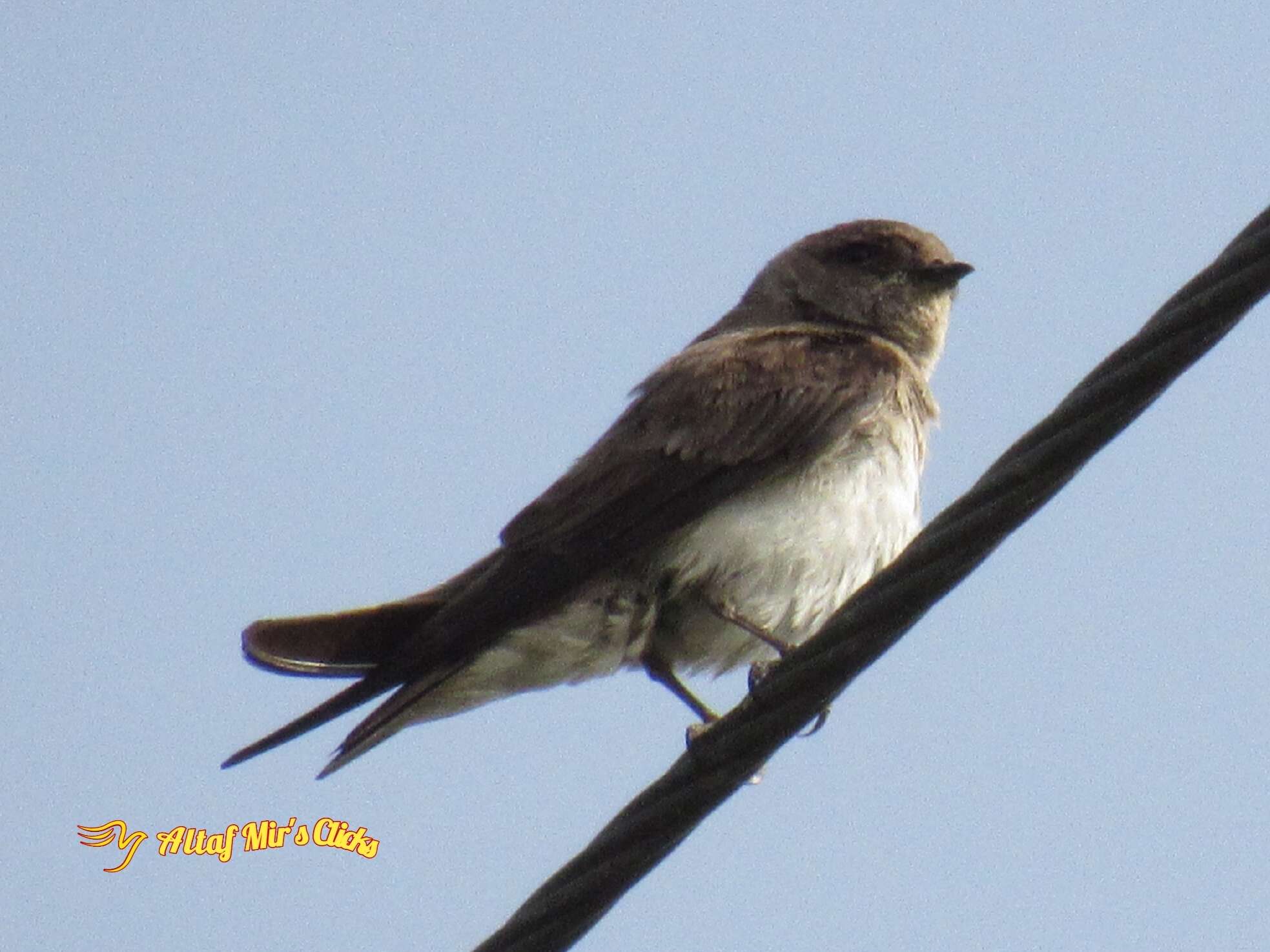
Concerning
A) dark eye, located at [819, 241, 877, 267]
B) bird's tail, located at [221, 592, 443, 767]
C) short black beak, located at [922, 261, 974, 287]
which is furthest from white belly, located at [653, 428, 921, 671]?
dark eye, located at [819, 241, 877, 267]

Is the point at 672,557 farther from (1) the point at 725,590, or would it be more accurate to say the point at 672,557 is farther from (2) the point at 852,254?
(2) the point at 852,254

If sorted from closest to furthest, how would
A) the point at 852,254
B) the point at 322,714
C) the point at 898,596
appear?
the point at 898,596 < the point at 322,714 < the point at 852,254

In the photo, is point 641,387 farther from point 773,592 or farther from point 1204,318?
point 1204,318

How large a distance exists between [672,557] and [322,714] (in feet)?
3.98

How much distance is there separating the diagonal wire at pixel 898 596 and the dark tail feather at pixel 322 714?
145 centimetres

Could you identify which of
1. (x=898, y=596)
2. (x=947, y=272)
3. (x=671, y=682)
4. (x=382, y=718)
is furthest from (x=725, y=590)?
(x=947, y=272)

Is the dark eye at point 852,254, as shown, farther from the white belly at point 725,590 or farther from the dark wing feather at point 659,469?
the white belly at point 725,590

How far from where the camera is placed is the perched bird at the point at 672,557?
18.3 ft

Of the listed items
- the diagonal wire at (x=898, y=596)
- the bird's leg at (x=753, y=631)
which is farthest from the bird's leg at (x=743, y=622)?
the diagonal wire at (x=898, y=596)

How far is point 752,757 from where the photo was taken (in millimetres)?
3768

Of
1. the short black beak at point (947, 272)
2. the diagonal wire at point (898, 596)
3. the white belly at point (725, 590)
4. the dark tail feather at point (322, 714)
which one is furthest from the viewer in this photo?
the short black beak at point (947, 272)

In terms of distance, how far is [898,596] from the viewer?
3.50 meters

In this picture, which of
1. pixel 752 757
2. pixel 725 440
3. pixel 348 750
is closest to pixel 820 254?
pixel 725 440

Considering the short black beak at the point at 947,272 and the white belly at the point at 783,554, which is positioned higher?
the short black beak at the point at 947,272
